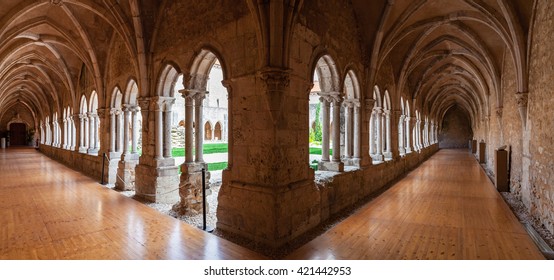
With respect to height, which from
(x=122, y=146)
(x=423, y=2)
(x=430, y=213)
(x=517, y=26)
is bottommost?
(x=430, y=213)

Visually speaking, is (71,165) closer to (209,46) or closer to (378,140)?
(209,46)

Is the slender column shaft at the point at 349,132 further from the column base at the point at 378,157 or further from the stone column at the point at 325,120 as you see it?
the column base at the point at 378,157

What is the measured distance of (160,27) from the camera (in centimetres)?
616

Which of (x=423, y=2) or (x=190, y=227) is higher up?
(x=423, y=2)

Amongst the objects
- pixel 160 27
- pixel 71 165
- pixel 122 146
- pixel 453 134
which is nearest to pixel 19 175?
pixel 71 165

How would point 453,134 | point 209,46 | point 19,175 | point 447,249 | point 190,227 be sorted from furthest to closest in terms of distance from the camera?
point 453,134
point 19,175
point 209,46
point 190,227
point 447,249

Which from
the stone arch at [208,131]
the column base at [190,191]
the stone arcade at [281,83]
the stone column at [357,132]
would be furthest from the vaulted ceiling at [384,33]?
the stone arch at [208,131]

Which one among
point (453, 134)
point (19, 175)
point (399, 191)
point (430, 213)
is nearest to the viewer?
point (430, 213)

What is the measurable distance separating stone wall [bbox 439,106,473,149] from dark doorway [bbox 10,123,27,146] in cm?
4413

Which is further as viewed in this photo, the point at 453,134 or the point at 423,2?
the point at 453,134

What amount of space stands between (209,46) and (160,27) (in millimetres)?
2181

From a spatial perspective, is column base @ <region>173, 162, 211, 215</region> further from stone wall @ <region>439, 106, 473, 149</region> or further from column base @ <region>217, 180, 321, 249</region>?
stone wall @ <region>439, 106, 473, 149</region>

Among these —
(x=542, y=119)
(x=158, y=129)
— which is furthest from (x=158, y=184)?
(x=542, y=119)

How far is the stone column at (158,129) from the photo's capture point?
6297 millimetres
